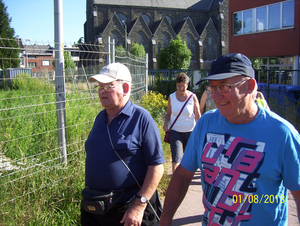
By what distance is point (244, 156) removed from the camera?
1582mm

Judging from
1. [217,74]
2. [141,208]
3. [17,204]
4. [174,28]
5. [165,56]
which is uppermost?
[174,28]

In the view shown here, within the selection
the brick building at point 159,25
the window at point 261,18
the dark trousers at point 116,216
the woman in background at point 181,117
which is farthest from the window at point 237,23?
the brick building at point 159,25

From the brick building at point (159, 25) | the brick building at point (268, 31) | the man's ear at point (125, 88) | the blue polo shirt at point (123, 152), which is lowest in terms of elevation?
the blue polo shirt at point (123, 152)

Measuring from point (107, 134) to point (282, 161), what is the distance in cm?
130

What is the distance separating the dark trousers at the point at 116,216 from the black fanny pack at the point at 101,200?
0.10 m

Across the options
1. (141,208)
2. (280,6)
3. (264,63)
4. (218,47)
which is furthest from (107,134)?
(218,47)

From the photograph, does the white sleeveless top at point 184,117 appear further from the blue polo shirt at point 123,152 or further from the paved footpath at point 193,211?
the blue polo shirt at point 123,152

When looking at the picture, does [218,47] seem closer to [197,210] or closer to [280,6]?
[280,6]

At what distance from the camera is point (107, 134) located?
2258 millimetres

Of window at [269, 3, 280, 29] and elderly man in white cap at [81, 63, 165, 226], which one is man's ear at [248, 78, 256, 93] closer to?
elderly man in white cap at [81, 63, 165, 226]

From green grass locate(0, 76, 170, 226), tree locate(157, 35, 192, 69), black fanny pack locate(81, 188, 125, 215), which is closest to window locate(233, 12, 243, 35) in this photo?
green grass locate(0, 76, 170, 226)

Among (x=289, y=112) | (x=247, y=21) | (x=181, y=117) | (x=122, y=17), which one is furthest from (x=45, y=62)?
(x=122, y=17)

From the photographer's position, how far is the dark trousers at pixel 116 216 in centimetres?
219

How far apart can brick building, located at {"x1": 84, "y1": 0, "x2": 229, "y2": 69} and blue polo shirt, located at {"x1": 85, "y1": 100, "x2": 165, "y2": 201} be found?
54481mm
